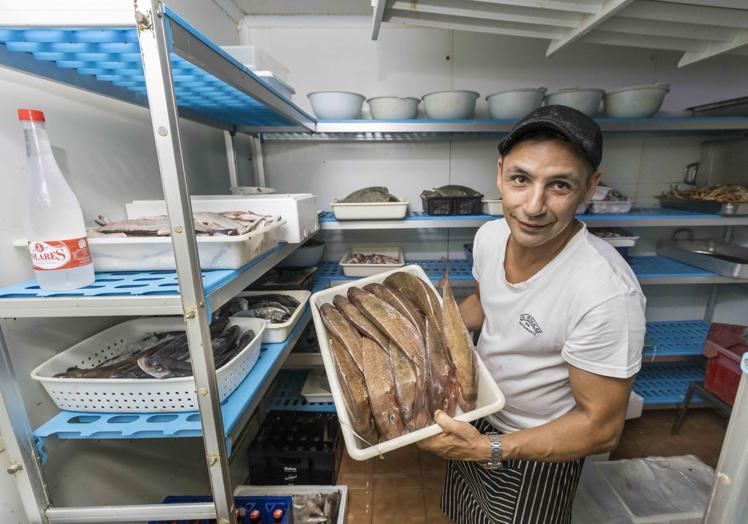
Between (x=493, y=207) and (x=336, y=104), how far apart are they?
108 cm

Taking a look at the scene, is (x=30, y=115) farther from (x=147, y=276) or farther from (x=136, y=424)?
(x=136, y=424)

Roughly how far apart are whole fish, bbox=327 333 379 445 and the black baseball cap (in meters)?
0.78

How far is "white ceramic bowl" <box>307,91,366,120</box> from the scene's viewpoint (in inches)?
69.6

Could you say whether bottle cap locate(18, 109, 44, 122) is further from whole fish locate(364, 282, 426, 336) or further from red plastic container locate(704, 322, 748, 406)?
red plastic container locate(704, 322, 748, 406)

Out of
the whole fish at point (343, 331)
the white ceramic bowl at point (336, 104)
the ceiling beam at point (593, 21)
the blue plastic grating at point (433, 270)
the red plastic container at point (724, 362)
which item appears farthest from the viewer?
the blue plastic grating at point (433, 270)

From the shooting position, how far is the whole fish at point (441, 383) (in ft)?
2.69

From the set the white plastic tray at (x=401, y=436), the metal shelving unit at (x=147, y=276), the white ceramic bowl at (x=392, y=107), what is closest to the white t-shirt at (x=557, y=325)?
the white plastic tray at (x=401, y=436)

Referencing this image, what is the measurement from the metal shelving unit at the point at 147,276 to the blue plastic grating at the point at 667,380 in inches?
105

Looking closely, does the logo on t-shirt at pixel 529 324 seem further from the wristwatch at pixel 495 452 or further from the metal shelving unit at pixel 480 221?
the metal shelving unit at pixel 480 221

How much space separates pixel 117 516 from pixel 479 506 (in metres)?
1.13

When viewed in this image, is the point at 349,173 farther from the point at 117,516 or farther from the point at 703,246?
the point at 703,246

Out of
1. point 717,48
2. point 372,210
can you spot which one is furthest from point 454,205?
point 717,48

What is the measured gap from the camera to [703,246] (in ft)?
7.95

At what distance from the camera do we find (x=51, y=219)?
29.2 inches
